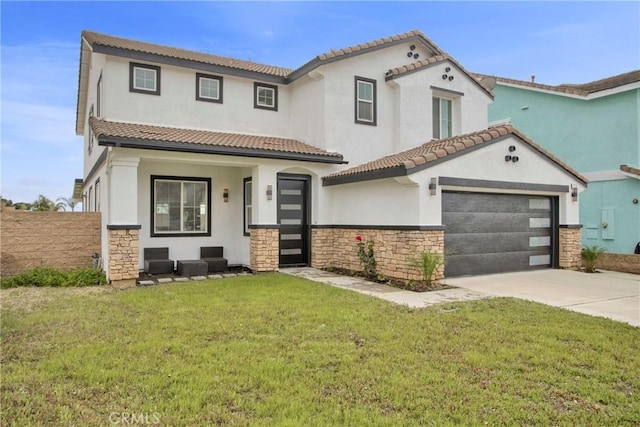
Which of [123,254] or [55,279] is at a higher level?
[123,254]

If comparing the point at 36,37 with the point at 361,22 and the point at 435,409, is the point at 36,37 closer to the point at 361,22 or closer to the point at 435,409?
the point at 361,22

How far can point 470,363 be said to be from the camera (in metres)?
4.98

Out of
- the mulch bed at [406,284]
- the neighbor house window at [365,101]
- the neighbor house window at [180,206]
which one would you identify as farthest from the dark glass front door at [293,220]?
the neighbor house window at [365,101]

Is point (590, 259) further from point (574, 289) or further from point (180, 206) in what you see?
point (180, 206)

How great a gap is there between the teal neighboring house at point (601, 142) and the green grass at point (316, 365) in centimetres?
1021

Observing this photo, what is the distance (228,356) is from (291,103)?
12086 mm

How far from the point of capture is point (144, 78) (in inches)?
525

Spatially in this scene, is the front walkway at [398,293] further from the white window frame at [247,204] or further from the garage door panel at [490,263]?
the white window frame at [247,204]

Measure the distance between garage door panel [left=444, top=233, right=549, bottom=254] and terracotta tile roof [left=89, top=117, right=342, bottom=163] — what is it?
4.48m

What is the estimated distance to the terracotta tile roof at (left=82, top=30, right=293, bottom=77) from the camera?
13498mm

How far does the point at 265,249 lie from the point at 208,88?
5.90 metres

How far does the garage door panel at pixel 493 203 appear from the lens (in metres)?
11.6

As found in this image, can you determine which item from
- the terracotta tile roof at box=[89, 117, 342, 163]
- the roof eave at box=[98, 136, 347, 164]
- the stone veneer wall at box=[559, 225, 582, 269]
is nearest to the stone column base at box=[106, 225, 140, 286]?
the roof eave at box=[98, 136, 347, 164]

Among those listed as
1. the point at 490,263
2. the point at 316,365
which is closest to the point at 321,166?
the point at 490,263
